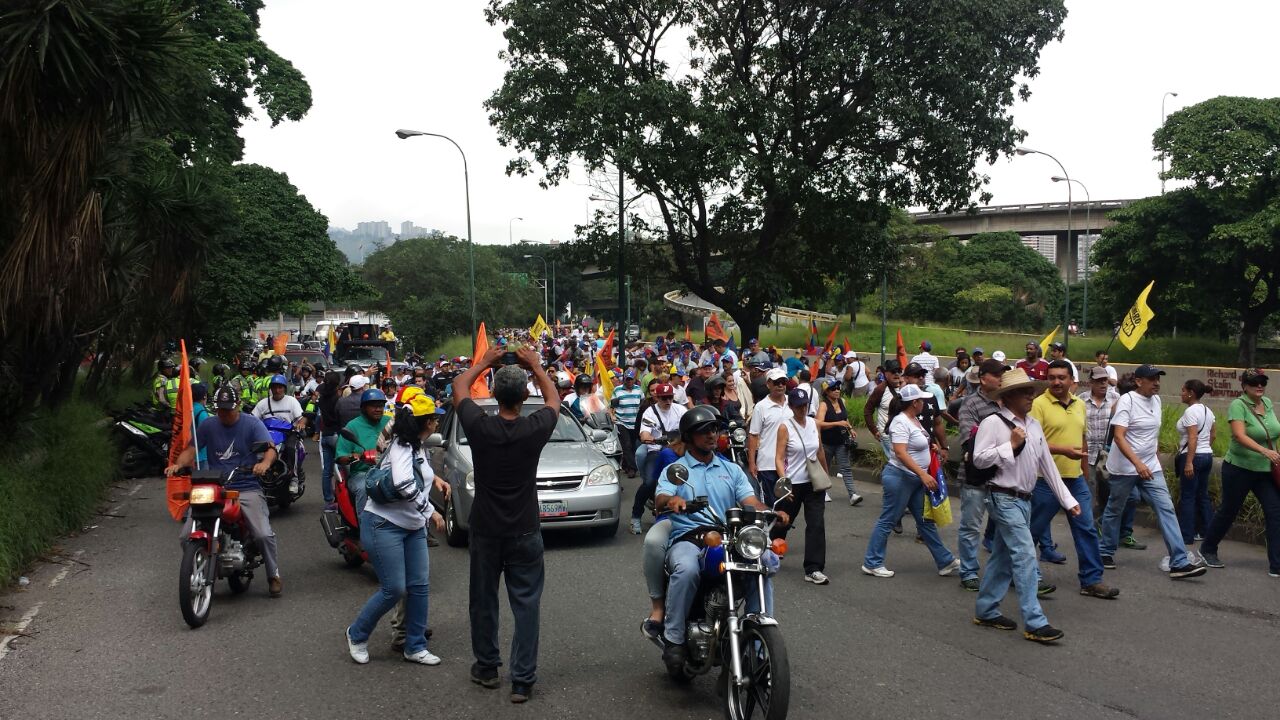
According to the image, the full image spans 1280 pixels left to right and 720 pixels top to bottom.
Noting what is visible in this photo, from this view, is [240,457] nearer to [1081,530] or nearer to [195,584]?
[195,584]

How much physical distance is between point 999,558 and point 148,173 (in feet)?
43.5

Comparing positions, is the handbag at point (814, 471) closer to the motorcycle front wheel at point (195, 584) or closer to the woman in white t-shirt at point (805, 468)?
the woman in white t-shirt at point (805, 468)

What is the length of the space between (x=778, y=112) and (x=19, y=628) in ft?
63.5

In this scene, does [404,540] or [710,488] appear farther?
[404,540]

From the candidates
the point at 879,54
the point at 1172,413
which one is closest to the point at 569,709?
the point at 1172,413

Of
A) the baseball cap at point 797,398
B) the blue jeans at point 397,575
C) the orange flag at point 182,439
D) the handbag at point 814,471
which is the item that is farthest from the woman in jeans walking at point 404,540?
the handbag at point 814,471

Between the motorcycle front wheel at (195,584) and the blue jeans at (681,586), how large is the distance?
3536 millimetres

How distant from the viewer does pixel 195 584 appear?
7176mm

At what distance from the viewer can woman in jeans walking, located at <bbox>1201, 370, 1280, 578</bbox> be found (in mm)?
8531

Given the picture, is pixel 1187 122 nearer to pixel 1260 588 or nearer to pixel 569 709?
pixel 1260 588

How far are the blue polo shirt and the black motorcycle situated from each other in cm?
10

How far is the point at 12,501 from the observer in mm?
9398

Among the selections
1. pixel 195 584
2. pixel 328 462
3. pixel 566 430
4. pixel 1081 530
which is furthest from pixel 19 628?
pixel 1081 530

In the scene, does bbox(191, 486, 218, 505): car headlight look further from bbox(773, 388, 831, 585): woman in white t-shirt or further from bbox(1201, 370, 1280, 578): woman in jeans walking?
bbox(1201, 370, 1280, 578): woman in jeans walking
